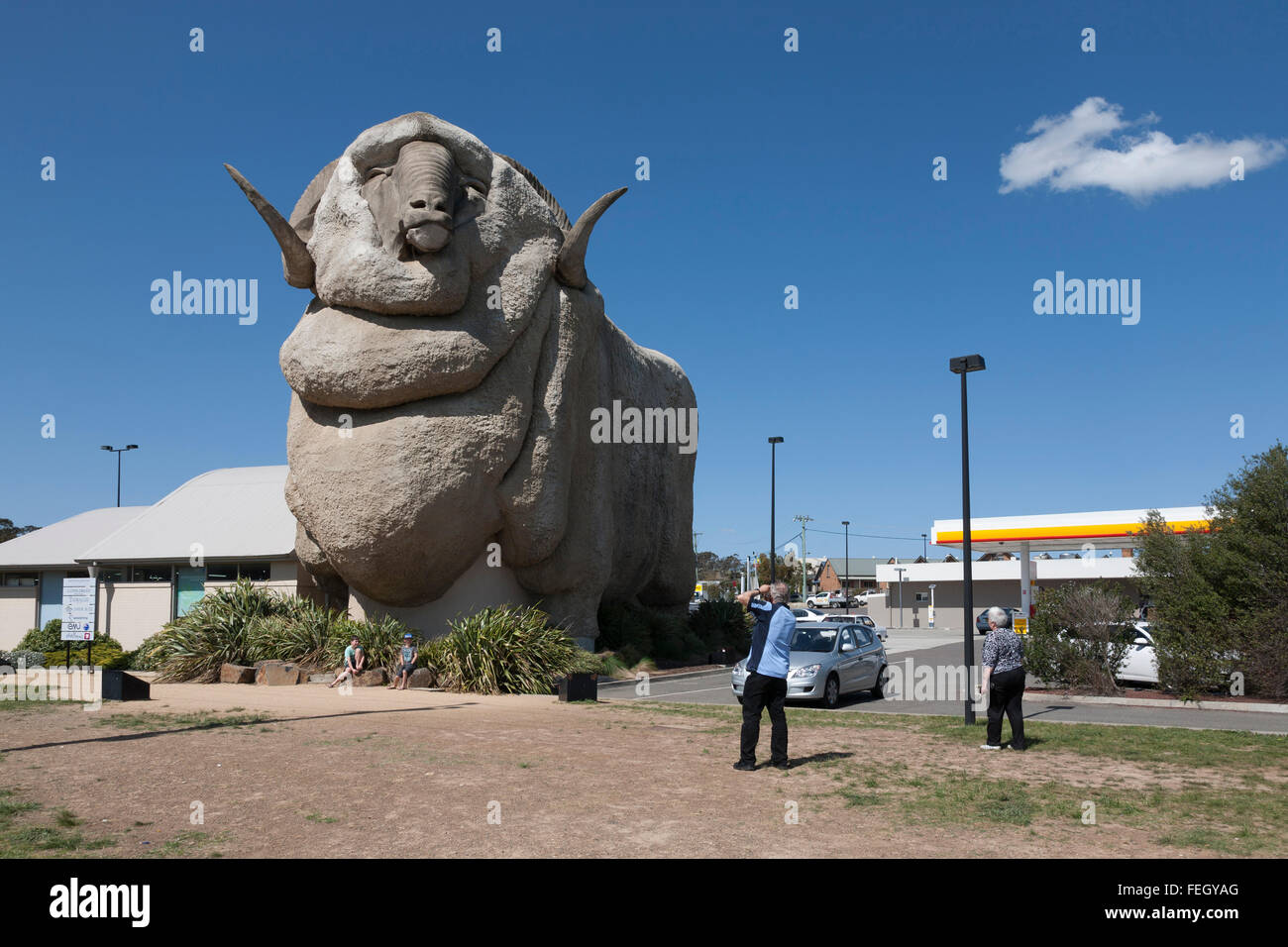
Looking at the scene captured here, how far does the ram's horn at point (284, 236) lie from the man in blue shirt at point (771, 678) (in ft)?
38.8

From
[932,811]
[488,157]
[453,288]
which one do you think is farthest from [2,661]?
[932,811]

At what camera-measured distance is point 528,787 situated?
777cm

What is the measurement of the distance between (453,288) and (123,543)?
596 inches

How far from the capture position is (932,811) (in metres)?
7.18

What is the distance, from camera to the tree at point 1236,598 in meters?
14.8

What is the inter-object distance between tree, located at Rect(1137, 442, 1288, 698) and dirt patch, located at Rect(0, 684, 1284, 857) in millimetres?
6384

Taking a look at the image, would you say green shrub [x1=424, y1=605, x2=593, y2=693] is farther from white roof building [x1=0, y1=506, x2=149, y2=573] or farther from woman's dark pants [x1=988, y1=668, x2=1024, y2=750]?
white roof building [x1=0, y1=506, x2=149, y2=573]

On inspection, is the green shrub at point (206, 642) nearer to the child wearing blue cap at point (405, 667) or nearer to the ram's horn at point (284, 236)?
the child wearing blue cap at point (405, 667)

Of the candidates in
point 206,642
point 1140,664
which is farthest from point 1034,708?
point 206,642

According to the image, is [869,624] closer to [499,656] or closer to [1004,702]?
[499,656]

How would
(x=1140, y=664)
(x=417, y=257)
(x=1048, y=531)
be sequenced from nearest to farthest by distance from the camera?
(x=417, y=257)
(x=1140, y=664)
(x=1048, y=531)

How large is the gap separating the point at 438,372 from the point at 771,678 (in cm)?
917

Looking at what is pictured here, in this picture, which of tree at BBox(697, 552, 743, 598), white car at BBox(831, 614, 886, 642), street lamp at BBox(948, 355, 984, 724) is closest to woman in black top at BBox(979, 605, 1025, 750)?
street lamp at BBox(948, 355, 984, 724)
